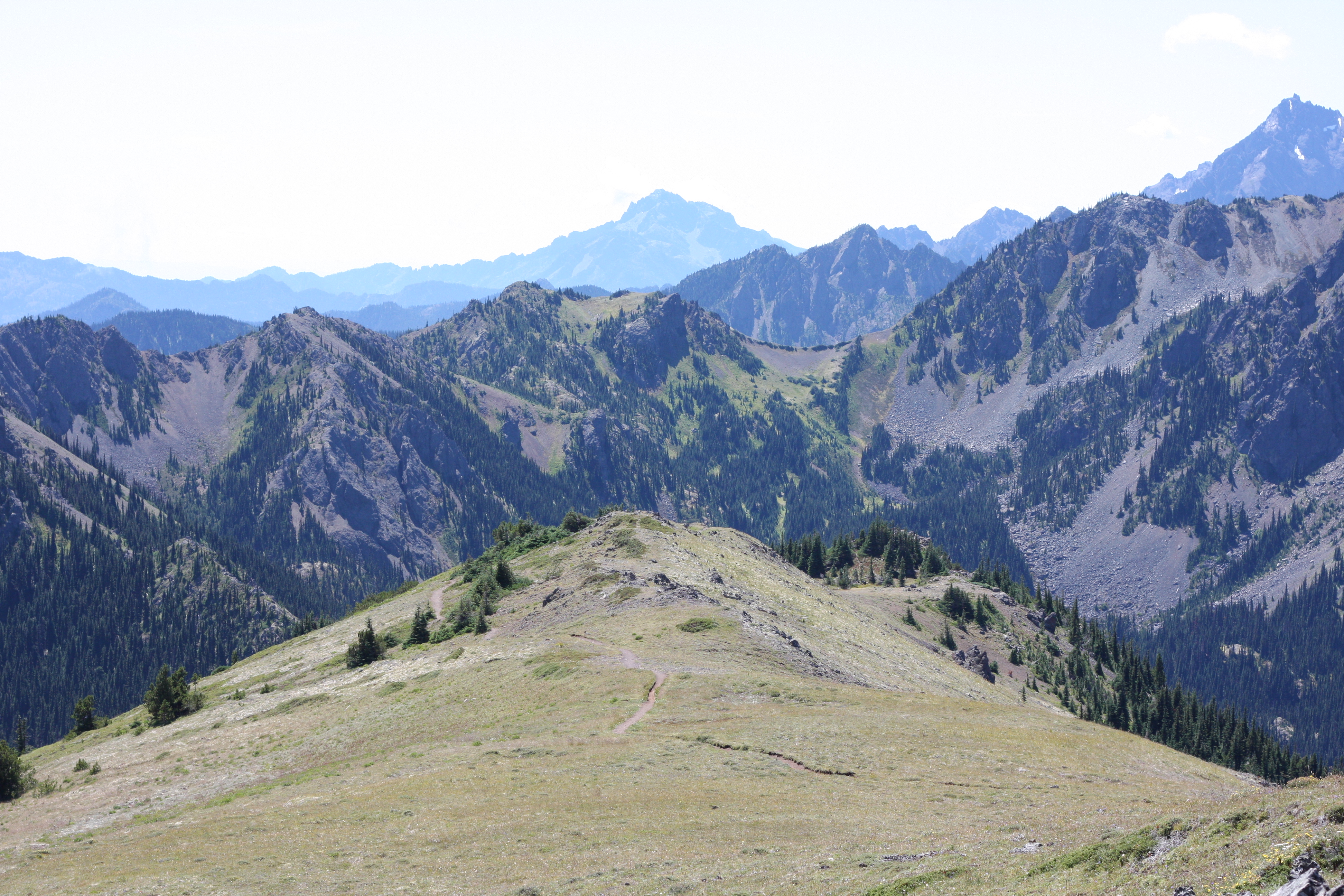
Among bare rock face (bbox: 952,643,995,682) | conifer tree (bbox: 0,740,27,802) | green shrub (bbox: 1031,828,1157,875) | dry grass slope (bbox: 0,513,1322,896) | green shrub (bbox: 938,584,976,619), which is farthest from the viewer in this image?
green shrub (bbox: 938,584,976,619)

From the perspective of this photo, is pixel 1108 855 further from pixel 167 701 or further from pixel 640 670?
pixel 167 701

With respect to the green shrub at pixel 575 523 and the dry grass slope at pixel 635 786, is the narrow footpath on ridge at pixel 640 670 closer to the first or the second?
the dry grass slope at pixel 635 786

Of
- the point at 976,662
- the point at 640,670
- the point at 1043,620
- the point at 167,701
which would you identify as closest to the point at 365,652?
the point at 167,701

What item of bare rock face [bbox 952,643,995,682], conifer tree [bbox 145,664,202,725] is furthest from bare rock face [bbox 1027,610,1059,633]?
conifer tree [bbox 145,664,202,725]

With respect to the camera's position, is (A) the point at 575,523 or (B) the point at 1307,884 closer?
(B) the point at 1307,884

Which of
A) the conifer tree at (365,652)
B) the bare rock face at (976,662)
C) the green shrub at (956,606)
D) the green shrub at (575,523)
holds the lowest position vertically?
the bare rock face at (976,662)

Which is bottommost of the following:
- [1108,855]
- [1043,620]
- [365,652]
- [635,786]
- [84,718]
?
[1043,620]

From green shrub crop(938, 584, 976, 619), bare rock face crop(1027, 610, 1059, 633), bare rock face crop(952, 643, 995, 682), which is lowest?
bare rock face crop(1027, 610, 1059, 633)

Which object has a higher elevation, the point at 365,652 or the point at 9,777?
the point at 9,777

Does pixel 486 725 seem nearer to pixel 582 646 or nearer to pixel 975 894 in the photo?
pixel 582 646

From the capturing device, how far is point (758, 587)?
112 metres

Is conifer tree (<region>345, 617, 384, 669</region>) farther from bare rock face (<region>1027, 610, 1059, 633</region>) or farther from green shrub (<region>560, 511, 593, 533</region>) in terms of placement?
bare rock face (<region>1027, 610, 1059, 633</region>)

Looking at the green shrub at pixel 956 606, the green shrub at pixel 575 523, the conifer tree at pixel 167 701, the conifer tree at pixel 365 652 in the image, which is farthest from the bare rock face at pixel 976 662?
the conifer tree at pixel 167 701

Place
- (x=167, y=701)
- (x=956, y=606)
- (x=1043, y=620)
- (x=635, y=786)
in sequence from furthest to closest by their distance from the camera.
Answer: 1. (x=1043, y=620)
2. (x=956, y=606)
3. (x=167, y=701)
4. (x=635, y=786)
